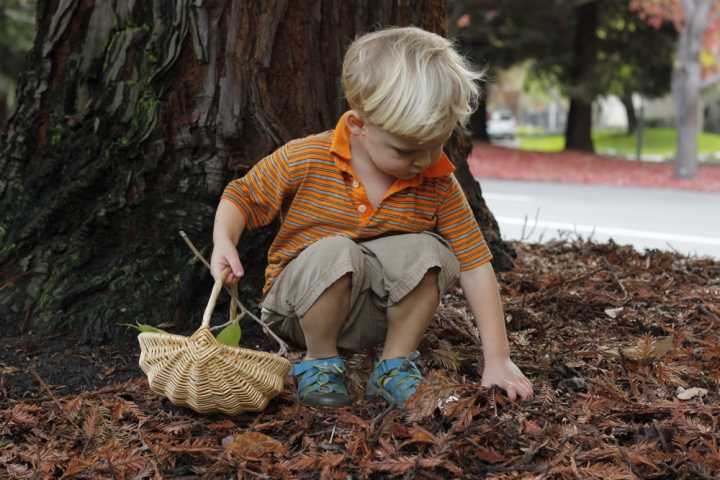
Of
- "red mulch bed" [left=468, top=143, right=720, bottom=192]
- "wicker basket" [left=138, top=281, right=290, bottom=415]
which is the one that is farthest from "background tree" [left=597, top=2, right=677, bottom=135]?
"wicker basket" [left=138, top=281, right=290, bottom=415]

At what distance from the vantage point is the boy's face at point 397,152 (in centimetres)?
227

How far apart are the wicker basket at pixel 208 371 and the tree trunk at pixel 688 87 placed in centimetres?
1308

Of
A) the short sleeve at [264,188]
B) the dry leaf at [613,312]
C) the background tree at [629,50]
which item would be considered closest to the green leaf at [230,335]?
the short sleeve at [264,188]

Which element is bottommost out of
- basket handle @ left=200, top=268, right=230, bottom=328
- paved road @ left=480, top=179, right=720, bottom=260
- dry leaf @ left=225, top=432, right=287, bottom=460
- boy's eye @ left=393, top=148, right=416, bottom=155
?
paved road @ left=480, top=179, right=720, bottom=260

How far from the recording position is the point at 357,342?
2596 millimetres

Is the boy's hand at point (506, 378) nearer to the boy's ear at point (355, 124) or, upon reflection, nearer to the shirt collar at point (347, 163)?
the shirt collar at point (347, 163)

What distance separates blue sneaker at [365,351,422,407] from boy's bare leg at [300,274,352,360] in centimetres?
14

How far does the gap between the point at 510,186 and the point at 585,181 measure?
6.02ft

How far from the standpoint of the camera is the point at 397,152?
90.8 inches

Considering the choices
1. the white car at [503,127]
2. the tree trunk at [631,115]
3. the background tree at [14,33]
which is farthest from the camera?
the white car at [503,127]

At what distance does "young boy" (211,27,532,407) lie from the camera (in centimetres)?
233

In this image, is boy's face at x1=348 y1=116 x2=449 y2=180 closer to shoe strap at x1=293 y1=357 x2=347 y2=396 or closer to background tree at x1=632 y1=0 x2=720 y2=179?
shoe strap at x1=293 y1=357 x2=347 y2=396

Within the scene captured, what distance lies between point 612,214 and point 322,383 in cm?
746

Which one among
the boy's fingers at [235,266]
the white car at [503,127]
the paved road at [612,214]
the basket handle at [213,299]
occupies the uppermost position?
the boy's fingers at [235,266]
